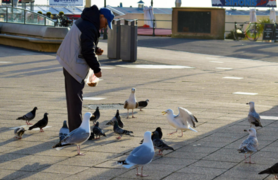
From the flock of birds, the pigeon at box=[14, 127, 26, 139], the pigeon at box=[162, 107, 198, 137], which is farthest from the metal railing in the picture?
the pigeon at box=[162, 107, 198, 137]

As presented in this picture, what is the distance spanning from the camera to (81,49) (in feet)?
20.9

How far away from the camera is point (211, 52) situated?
26.0 meters

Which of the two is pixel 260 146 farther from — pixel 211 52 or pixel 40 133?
pixel 211 52

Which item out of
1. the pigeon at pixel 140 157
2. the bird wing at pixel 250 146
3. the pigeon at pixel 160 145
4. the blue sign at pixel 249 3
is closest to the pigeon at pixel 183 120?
the pigeon at pixel 160 145

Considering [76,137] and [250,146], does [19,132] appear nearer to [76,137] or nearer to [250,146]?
[76,137]

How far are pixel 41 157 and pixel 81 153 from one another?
528 millimetres

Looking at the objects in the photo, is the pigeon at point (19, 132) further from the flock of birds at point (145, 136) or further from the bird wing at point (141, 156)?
the bird wing at point (141, 156)

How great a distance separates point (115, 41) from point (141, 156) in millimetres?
15683

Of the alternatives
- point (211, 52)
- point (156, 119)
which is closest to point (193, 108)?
point (156, 119)

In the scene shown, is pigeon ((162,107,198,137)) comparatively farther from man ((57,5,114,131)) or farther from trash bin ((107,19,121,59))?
trash bin ((107,19,121,59))

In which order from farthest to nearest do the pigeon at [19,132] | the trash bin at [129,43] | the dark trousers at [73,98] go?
the trash bin at [129,43]
the pigeon at [19,132]
the dark trousers at [73,98]

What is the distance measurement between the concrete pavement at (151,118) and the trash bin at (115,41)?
141 centimetres

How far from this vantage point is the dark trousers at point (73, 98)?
654cm

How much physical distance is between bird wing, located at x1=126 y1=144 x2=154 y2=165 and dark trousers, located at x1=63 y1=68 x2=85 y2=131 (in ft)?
5.65
